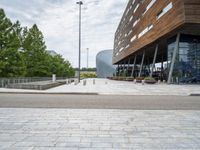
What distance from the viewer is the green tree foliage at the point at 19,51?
30.1 metres

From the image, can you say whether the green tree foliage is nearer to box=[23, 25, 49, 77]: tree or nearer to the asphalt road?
box=[23, 25, 49, 77]: tree

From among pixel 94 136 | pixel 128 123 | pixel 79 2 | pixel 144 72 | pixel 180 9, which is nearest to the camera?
pixel 94 136

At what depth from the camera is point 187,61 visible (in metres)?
36.8

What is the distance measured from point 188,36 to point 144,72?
129ft

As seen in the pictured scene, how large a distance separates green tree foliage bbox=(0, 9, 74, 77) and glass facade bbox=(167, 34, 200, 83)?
24.7 metres

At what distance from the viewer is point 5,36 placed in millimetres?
30406

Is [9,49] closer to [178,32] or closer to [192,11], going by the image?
[192,11]

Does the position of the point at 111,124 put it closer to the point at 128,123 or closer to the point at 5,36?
the point at 128,123

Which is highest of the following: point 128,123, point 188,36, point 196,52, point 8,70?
point 188,36

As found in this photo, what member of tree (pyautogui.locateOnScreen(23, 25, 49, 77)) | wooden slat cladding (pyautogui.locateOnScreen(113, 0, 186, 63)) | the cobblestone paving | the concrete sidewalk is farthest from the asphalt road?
tree (pyautogui.locateOnScreen(23, 25, 49, 77))

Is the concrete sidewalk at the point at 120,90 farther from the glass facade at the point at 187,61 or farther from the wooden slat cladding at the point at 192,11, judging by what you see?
the glass facade at the point at 187,61

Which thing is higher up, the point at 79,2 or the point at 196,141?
the point at 79,2

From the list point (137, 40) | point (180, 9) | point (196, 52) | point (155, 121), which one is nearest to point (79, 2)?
point (137, 40)

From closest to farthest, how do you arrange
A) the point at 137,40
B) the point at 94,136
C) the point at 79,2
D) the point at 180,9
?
the point at 94,136 → the point at 180,9 → the point at 79,2 → the point at 137,40
